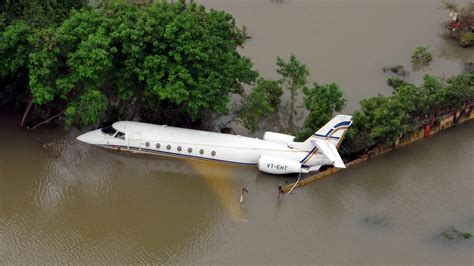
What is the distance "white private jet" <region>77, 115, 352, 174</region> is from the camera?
116 ft

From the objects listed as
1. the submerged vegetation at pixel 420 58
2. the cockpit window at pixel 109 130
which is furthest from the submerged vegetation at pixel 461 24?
the cockpit window at pixel 109 130

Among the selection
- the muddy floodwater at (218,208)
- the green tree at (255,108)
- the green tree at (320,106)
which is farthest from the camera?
the green tree at (255,108)

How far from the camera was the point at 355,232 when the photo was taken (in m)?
32.8

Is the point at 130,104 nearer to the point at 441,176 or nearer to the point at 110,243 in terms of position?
the point at 110,243

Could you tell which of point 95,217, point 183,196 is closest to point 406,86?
point 183,196

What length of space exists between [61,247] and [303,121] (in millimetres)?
16476

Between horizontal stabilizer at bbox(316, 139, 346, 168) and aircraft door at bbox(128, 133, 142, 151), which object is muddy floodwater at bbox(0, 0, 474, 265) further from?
horizontal stabilizer at bbox(316, 139, 346, 168)

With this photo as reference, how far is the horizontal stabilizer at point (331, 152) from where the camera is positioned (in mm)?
34219

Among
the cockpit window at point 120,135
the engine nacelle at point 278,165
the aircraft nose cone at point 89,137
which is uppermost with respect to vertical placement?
the cockpit window at point 120,135

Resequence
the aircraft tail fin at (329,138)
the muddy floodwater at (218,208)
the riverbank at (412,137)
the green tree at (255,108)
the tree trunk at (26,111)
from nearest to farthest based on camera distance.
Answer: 1. the muddy floodwater at (218,208)
2. the aircraft tail fin at (329,138)
3. the riverbank at (412,137)
4. the green tree at (255,108)
5. the tree trunk at (26,111)

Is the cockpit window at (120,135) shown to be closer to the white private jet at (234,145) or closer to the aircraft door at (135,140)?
Answer: the white private jet at (234,145)

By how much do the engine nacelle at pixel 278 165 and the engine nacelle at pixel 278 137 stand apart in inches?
52.5

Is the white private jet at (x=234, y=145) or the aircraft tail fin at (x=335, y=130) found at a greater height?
the aircraft tail fin at (x=335, y=130)

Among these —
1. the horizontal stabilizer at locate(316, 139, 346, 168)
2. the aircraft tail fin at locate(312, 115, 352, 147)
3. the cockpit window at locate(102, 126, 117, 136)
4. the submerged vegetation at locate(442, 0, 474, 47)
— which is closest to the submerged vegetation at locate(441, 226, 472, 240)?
the horizontal stabilizer at locate(316, 139, 346, 168)
